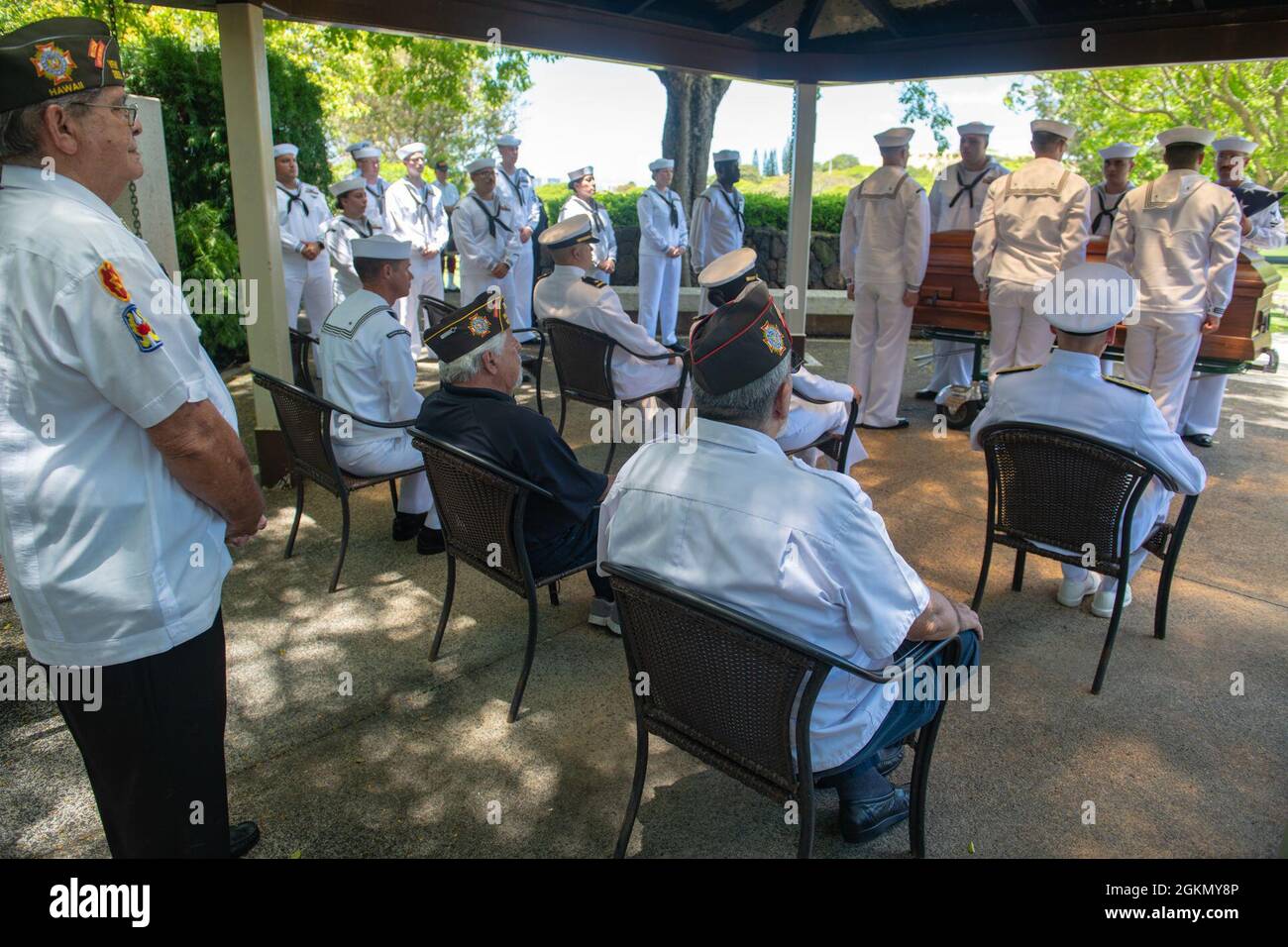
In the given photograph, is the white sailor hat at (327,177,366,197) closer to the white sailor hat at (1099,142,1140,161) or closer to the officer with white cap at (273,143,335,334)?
the officer with white cap at (273,143,335,334)

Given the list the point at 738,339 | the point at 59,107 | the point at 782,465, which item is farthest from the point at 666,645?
the point at 59,107

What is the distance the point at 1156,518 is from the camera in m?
3.56

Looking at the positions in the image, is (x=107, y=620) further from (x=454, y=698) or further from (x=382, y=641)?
(x=382, y=641)

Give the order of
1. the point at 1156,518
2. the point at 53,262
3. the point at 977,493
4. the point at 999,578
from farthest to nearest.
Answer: the point at 977,493 < the point at 999,578 < the point at 1156,518 < the point at 53,262

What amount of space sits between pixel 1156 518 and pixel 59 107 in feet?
12.2

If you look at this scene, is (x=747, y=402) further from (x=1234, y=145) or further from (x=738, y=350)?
(x=1234, y=145)

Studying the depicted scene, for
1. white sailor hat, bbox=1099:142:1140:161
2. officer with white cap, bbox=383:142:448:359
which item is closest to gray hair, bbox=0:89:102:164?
white sailor hat, bbox=1099:142:1140:161

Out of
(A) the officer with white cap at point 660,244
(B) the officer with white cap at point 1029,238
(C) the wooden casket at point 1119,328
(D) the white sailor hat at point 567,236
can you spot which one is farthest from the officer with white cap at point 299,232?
(B) the officer with white cap at point 1029,238

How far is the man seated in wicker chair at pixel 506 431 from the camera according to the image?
10.5ft

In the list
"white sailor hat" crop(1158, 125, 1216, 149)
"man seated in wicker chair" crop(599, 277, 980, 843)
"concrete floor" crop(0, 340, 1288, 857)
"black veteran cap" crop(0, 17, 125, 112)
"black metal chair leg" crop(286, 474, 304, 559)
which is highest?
"white sailor hat" crop(1158, 125, 1216, 149)

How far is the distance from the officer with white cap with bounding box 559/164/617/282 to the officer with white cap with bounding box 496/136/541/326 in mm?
398

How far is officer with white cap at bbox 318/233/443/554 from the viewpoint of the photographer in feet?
14.2

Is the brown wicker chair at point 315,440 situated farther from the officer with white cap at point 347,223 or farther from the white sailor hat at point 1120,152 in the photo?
the white sailor hat at point 1120,152

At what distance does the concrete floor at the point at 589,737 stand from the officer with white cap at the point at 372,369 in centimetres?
59
